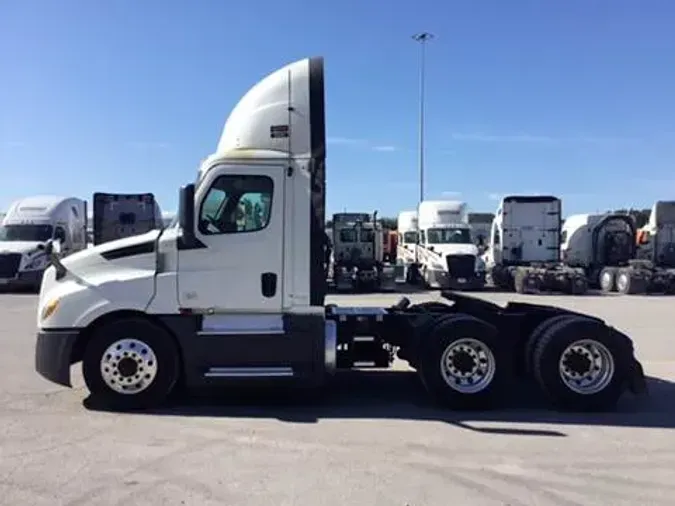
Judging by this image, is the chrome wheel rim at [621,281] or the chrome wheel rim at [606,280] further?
the chrome wheel rim at [606,280]

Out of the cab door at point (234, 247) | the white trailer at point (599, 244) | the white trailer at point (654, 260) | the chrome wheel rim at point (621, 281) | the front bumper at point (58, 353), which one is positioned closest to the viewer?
the front bumper at point (58, 353)

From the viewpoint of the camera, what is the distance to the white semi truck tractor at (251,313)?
7949 millimetres

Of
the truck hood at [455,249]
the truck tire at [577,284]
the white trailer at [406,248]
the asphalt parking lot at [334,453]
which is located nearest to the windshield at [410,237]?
the white trailer at [406,248]

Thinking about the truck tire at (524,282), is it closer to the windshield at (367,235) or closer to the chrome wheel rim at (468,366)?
the windshield at (367,235)

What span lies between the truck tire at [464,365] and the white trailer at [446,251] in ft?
68.9

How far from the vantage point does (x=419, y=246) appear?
32.0 metres

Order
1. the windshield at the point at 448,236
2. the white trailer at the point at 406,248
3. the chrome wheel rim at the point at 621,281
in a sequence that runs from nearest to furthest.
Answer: the chrome wheel rim at the point at 621,281 → the windshield at the point at 448,236 → the white trailer at the point at 406,248

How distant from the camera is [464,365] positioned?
8.23 m

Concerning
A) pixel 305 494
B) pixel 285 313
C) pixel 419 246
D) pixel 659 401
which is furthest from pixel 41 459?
pixel 419 246

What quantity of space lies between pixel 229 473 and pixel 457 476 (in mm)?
1805

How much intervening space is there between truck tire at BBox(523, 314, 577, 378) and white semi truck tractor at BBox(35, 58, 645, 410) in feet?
0.30

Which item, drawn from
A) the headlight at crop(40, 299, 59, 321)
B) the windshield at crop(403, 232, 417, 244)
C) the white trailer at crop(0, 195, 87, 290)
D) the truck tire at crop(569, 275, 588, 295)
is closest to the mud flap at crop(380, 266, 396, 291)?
the windshield at crop(403, 232, 417, 244)

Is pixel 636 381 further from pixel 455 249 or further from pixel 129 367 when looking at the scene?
pixel 455 249

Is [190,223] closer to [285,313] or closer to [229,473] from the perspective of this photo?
[285,313]
